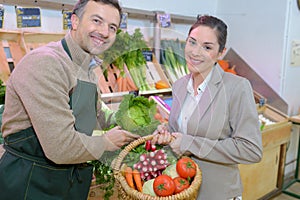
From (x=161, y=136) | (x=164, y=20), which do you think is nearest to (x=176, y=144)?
(x=161, y=136)

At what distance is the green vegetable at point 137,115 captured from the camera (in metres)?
1.13

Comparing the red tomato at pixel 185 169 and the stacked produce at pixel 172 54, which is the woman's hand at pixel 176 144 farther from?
the stacked produce at pixel 172 54

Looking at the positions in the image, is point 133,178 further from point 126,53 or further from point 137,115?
point 126,53

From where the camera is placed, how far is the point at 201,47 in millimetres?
1360

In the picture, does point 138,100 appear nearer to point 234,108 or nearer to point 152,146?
point 152,146

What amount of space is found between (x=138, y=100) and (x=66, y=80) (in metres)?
0.28

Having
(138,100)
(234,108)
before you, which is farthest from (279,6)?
(138,100)

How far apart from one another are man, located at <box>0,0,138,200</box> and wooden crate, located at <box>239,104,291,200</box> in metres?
2.07

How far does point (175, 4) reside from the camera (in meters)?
3.50

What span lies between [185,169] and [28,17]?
5.55 ft

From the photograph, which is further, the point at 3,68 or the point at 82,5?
the point at 3,68

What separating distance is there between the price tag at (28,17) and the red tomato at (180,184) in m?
1.66

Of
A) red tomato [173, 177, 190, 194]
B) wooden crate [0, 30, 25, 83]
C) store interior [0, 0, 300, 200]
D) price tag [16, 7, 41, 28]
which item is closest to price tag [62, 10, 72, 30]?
store interior [0, 0, 300, 200]

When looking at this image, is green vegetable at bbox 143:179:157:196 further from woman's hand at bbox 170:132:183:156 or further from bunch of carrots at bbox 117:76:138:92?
bunch of carrots at bbox 117:76:138:92
